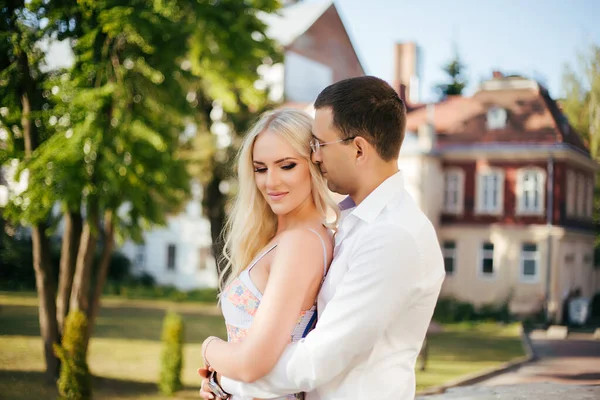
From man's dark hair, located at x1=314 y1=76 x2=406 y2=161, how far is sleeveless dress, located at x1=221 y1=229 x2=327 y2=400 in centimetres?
35

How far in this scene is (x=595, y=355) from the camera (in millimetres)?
6246

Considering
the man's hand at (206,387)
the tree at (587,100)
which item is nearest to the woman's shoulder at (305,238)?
the man's hand at (206,387)

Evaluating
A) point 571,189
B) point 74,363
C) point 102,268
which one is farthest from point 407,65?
point 74,363

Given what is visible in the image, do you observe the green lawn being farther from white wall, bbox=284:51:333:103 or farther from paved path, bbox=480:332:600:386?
white wall, bbox=284:51:333:103

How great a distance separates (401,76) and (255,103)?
1699cm

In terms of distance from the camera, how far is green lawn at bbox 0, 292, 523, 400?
13.0 meters

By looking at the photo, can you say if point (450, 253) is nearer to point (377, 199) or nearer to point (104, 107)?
point (104, 107)

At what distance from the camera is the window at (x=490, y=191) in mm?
22639

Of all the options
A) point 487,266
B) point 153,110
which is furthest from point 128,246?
point 153,110

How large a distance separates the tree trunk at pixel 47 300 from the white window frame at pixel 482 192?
14938mm

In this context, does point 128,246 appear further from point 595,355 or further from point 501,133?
point 595,355

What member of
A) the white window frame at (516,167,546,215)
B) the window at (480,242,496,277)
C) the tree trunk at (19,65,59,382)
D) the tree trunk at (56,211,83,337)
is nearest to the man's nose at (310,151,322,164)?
the tree trunk at (19,65,59,382)

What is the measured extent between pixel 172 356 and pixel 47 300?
93.0 inches

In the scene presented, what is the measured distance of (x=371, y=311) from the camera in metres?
1.84
